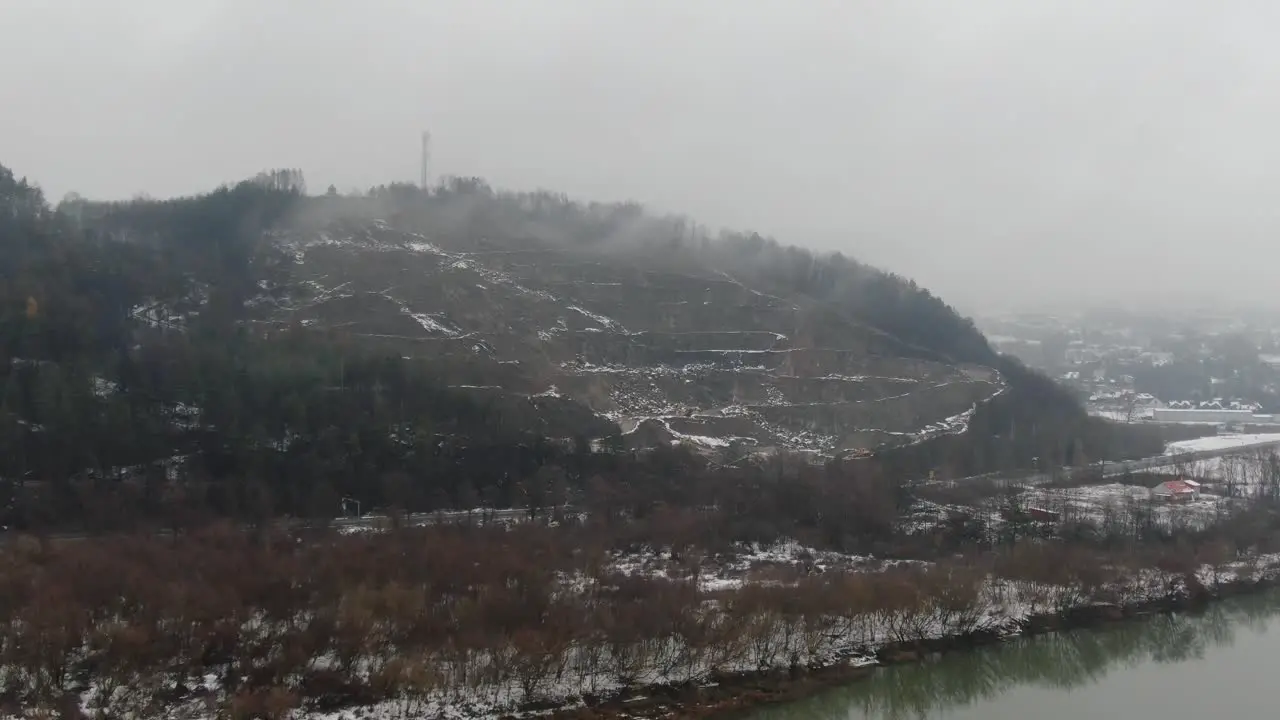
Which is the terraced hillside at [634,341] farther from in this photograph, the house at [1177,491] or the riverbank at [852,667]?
the riverbank at [852,667]

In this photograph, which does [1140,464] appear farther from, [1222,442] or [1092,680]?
[1092,680]

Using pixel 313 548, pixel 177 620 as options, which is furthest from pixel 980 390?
pixel 177 620

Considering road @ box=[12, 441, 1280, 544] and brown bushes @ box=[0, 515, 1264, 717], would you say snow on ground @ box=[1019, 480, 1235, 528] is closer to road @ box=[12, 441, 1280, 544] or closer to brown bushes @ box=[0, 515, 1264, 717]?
road @ box=[12, 441, 1280, 544]

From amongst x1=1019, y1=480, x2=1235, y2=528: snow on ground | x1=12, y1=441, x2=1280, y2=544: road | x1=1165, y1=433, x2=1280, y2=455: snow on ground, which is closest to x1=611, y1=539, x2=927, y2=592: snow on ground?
x1=12, y1=441, x2=1280, y2=544: road

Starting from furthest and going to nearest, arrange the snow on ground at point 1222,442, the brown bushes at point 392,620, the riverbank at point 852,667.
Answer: the snow on ground at point 1222,442 < the riverbank at point 852,667 < the brown bushes at point 392,620

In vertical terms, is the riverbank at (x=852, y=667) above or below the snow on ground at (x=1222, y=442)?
below

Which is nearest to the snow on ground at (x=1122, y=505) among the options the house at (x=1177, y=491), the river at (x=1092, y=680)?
the house at (x=1177, y=491)

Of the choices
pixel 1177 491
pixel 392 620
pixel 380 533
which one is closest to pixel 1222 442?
pixel 1177 491

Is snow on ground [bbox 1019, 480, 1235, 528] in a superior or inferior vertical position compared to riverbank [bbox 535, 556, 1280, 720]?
superior
